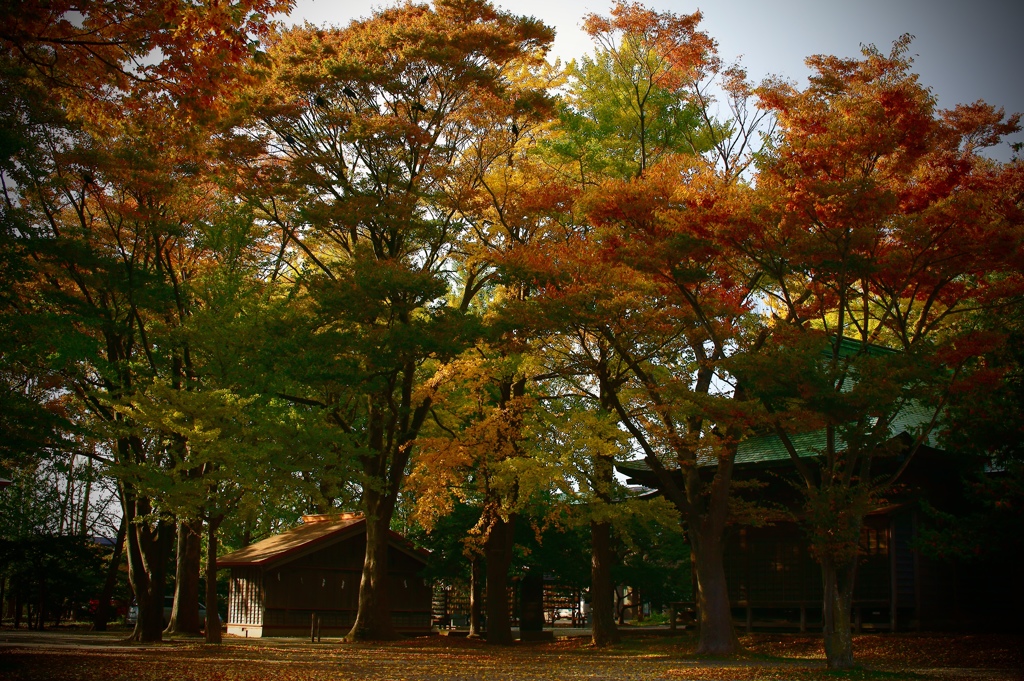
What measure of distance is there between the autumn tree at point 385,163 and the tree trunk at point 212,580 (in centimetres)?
369

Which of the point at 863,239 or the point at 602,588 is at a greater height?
the point at 863,239

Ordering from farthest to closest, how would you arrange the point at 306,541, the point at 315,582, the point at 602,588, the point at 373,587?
the point at 315,582 → the point at 306,541 → the point at 602,588 → the point at 373,587

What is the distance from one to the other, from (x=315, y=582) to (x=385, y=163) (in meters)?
17.7

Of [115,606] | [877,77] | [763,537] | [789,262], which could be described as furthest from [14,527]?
[877,77]

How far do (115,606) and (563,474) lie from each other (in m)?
28.9

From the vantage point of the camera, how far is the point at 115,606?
1612 inches

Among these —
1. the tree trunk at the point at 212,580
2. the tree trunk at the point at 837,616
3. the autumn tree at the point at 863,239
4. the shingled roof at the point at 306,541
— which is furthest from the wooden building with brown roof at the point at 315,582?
the autumn tree at the point at 863,239

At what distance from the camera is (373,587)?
80.6 feet

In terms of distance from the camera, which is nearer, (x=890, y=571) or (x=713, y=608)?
(x=713, y=608)

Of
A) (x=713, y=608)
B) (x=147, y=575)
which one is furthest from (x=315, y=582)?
(x=713, y=608)

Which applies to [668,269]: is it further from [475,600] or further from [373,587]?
[475,600]

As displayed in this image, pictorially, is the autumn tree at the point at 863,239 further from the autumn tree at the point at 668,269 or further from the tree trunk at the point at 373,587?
the tree trunk at the point at 373,587

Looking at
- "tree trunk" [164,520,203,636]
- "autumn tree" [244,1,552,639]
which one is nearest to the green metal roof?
"autumn tree" [244,1,552,639]

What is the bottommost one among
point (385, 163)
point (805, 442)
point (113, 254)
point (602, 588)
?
point (602, 588)
